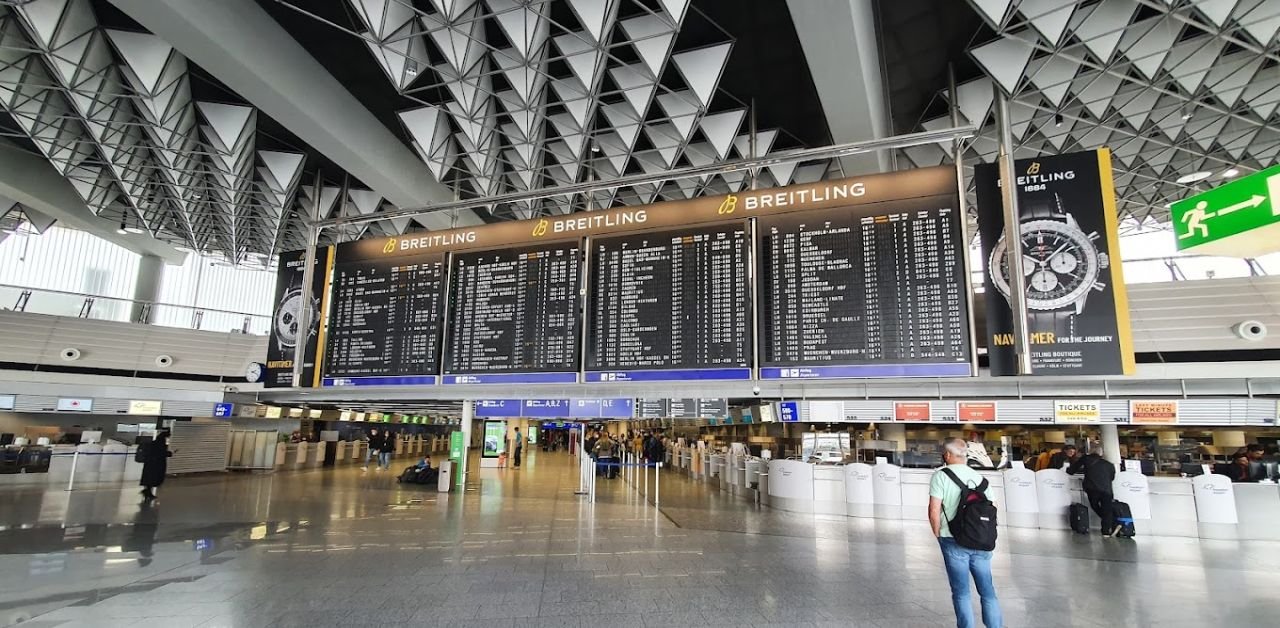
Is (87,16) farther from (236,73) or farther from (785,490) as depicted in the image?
(785,490)

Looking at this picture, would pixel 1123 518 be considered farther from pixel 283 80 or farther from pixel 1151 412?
pixel 283 80

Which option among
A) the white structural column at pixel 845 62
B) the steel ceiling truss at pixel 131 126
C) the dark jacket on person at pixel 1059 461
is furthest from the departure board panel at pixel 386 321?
the dark jacket on person at pixel 1059 461

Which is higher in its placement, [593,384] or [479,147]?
[479,147]

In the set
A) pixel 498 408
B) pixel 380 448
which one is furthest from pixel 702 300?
pixel 380 448

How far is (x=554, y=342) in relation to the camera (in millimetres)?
9758

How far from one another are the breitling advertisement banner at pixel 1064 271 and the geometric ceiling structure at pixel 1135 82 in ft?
9.05

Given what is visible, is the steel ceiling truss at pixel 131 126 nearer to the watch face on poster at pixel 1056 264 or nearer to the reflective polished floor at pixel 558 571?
the reflective polished floor at pixel 558 571

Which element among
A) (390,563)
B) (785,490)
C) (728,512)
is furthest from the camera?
(785,490)

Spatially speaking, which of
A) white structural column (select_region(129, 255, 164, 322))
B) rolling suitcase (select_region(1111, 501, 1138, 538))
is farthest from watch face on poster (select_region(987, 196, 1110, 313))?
white structural column (select_region(129, 255, 164, 322))

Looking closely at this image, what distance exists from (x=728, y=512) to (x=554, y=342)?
17.2 feet

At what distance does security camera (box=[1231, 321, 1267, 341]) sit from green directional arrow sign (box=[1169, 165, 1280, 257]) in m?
6.88

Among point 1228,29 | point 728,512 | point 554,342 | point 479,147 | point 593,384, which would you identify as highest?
point 1228,29

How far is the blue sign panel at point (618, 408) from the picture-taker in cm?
1057

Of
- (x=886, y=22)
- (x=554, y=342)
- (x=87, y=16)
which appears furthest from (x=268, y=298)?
(x=886, y=22)
